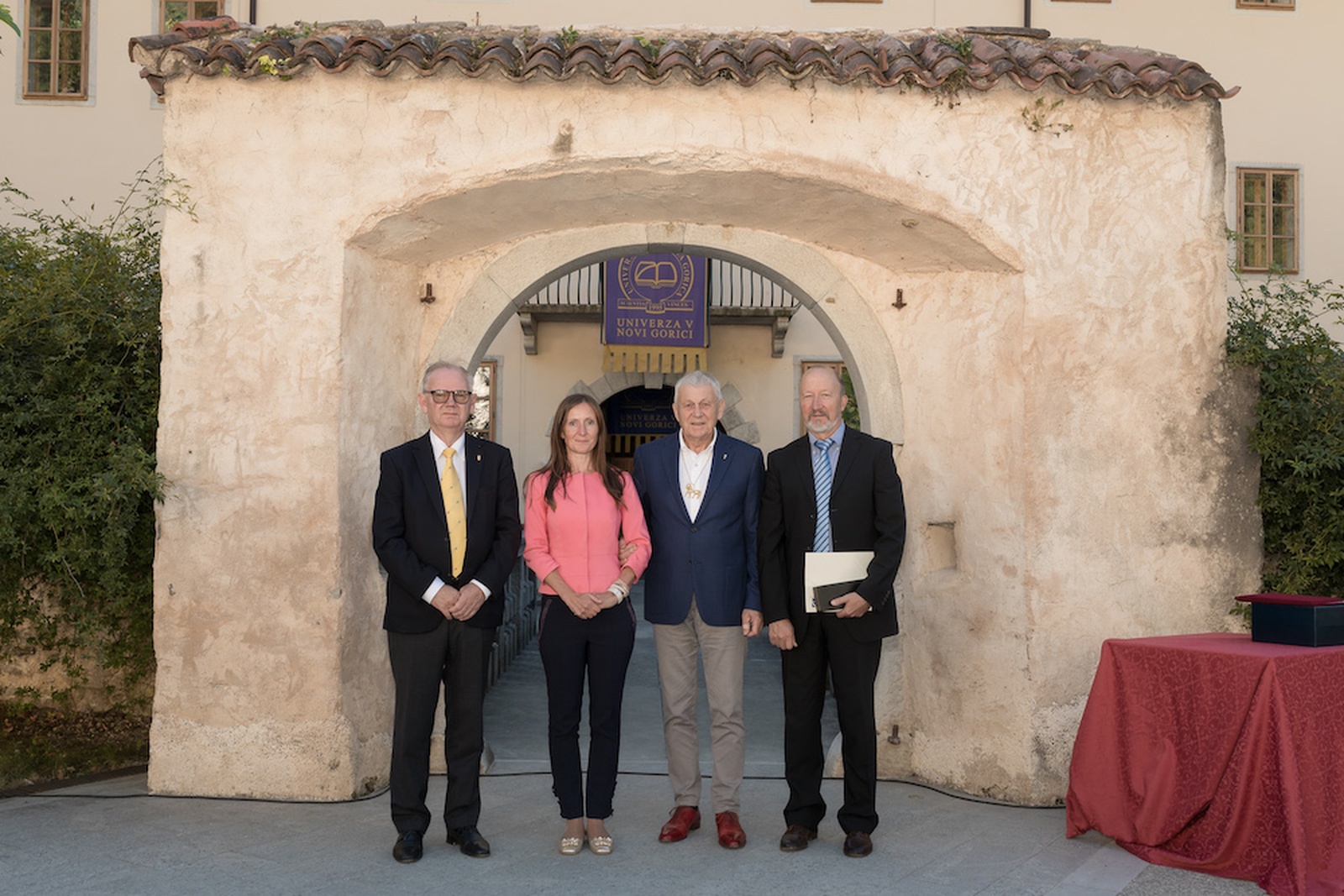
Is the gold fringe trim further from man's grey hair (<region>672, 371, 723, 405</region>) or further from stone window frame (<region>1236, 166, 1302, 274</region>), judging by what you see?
man's grey hair (<region>672, 371, 723, 405</region>)

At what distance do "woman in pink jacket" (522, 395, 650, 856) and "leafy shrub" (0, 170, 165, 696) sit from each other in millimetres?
2121

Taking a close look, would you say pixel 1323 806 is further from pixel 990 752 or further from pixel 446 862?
pixel 446 862

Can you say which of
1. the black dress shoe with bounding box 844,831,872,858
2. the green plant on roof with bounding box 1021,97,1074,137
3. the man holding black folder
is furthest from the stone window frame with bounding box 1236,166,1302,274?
the black dress shoe with bounding box 844,831,872,858

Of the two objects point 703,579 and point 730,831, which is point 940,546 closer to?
point 703,579

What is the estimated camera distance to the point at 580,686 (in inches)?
174

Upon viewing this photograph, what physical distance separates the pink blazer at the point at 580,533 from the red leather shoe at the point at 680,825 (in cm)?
102

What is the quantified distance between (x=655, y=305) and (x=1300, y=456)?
9.81 meters

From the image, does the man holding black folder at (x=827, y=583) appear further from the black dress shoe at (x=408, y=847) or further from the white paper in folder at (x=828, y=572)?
the black dress shoe at (x=408, y=847)

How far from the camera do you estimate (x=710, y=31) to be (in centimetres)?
580

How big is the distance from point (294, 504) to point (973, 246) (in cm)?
343

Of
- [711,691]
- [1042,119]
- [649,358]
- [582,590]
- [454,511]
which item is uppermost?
[1042,119]

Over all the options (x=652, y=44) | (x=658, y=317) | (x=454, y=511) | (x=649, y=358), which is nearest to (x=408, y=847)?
(x=454, y=511)

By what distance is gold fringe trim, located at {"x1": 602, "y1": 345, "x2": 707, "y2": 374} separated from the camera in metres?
14.4

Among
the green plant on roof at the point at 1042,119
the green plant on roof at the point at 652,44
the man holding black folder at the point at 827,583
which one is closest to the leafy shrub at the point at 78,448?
the green plant on roof at the point at 652,44
